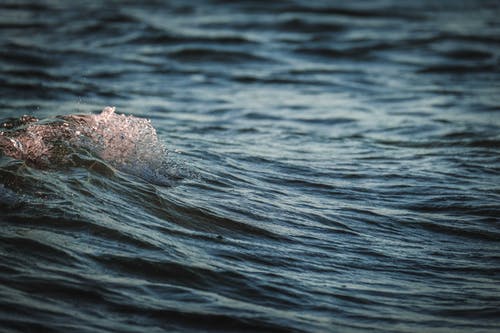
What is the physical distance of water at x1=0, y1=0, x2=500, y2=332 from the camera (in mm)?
4227

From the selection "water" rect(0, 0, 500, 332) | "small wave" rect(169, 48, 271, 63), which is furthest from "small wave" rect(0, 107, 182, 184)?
"small wave" rect(169, 48, 271, 63)

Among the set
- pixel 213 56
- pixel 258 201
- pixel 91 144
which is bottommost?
pixel 258 201

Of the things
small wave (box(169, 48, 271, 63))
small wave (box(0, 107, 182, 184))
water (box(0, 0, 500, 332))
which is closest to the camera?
water (box(0, 0, 500, 332))

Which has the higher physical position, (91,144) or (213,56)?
(91,144)

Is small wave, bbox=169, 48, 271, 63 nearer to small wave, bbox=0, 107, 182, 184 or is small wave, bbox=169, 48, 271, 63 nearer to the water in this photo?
the water

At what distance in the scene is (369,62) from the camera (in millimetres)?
15891

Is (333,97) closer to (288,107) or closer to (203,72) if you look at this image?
(288,107)

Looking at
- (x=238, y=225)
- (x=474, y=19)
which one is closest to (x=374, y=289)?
(x=238, y=225)

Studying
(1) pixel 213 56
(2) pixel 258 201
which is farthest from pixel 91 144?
(1) pixel 213 56

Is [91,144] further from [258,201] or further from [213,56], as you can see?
[213,56]

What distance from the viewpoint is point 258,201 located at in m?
6.29

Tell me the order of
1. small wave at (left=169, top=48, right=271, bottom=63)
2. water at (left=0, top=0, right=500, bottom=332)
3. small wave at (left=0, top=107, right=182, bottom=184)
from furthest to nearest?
small wave at (left=169, top=48, right=271, bottom=63), small wave at (left=0, top=107, right=182, bottom=184), water at (left=0, top=0, right=500, bottom=332)

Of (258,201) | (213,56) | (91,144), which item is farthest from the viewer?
(213,56)

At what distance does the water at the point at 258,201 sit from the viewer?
423 cm
